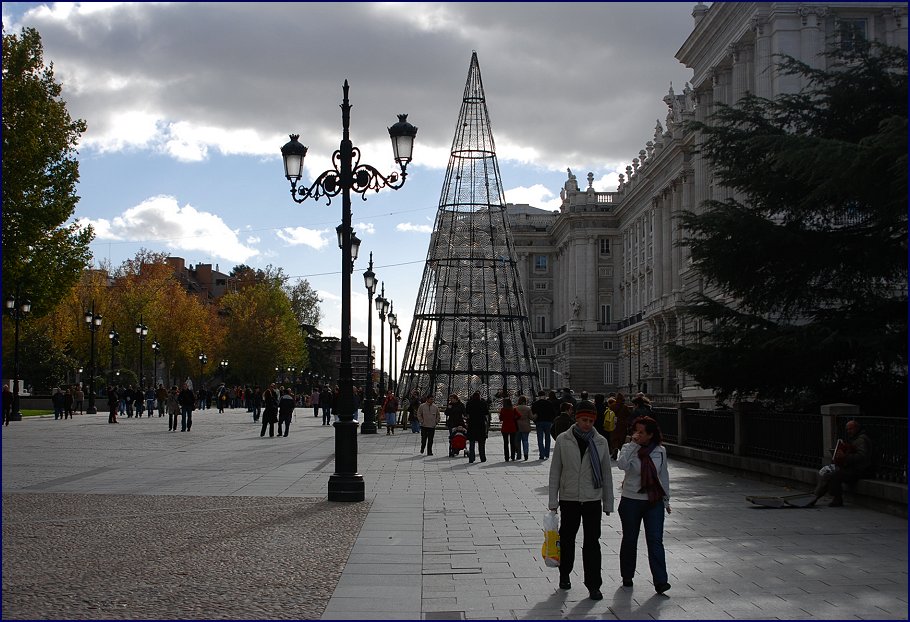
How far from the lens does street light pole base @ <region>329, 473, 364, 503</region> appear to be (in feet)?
47.0

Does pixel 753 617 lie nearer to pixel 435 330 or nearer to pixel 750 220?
pixel 750 220

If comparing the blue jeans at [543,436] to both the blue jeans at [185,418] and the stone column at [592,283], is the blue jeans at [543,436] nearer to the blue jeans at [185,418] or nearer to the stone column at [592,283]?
the blue jeans at [185,418]

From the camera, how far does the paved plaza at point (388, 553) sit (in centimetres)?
752

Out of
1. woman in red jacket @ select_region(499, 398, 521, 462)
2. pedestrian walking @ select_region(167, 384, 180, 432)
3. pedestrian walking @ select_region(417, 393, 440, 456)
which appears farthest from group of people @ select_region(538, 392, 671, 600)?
pedestrian walking @ select_region(167, 384, 180, 432)

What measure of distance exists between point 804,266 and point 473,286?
1719 cm

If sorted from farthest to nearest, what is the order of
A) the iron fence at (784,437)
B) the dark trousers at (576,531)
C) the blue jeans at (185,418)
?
the blue jeans at (185,418) < the iron fence at (784,437) < the dark trousers at (576,531)

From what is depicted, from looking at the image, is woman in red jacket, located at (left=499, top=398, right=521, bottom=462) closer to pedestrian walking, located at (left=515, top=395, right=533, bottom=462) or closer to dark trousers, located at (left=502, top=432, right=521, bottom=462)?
dark trousers, located at (left=502, top=432, right=521, bottom=462)

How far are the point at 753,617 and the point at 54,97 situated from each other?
33723mm

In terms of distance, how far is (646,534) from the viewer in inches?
320

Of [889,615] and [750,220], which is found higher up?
[750,220]

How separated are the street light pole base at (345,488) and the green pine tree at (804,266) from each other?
9.11m

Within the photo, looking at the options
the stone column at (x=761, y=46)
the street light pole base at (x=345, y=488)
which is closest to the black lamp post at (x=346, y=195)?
the street light pole base at (x=345, y=488)

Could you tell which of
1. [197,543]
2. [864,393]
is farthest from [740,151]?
[197,543]

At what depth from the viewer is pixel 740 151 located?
2245 centimetres
